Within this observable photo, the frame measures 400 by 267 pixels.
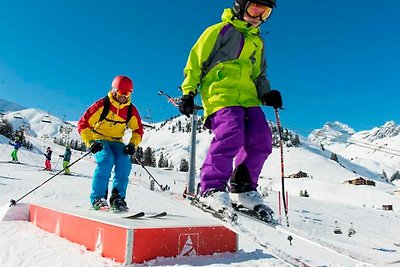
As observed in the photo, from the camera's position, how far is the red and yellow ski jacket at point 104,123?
198 inches

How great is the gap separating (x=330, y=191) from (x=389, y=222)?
4138 centimetres

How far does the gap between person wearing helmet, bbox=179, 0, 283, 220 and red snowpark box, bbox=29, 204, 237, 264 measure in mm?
299

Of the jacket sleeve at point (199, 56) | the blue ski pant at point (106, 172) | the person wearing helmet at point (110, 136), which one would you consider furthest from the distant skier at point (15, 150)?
the jacket sleeve at point (199, 56)

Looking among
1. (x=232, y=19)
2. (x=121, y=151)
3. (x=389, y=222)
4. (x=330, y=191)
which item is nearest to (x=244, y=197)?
(x=232, y=19)

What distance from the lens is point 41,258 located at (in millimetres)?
2904

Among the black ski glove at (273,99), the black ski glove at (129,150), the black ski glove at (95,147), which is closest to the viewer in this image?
the black ski glove at (273,99)

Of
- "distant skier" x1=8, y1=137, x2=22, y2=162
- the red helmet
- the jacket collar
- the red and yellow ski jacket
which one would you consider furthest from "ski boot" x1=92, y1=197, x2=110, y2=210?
"distant skier" x1=8, y1=137, x2=22, y2=162

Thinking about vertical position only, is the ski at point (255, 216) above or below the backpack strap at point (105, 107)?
below

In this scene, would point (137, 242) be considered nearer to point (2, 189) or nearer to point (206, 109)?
point (206, 109)

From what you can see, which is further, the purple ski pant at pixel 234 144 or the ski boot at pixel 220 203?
the purple ski pant at pixel 234 144

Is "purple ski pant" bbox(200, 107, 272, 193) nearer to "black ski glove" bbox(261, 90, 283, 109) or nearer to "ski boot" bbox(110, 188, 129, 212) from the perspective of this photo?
"black ski glove" bbox(261, 90, 283, 109)

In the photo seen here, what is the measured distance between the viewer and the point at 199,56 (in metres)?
3.57

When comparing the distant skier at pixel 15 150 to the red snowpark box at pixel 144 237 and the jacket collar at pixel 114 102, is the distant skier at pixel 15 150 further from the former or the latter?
the red snowpark box at pixel 144 237

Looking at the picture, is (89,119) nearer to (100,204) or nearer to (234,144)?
(100,204)
